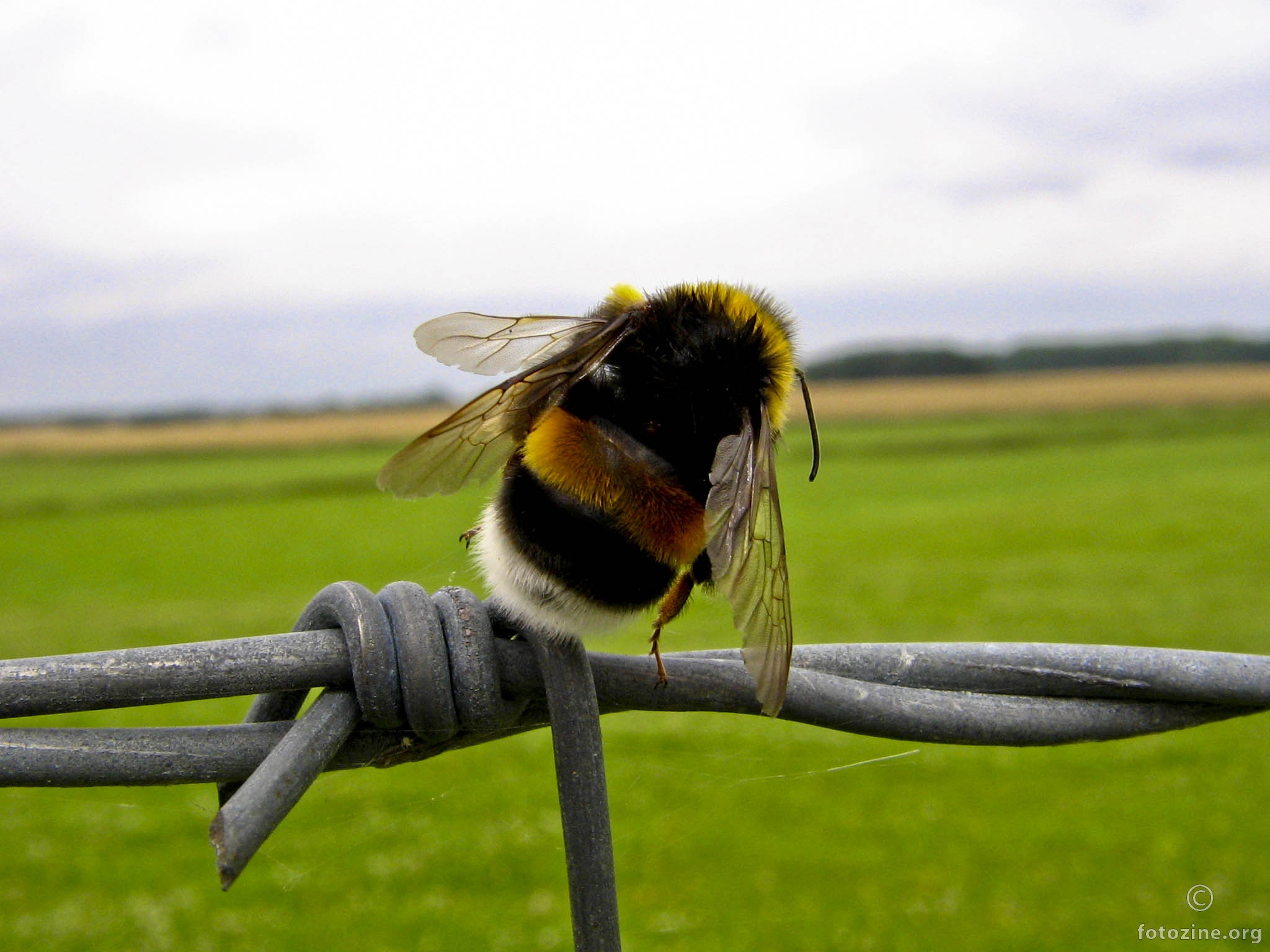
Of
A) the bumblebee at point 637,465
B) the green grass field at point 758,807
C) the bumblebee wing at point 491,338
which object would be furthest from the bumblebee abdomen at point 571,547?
the bumblebee wing at point 491,338

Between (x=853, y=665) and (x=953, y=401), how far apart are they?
7115 cm

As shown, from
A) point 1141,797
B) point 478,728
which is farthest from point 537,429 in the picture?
point 1141,797

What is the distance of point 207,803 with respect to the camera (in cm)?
132

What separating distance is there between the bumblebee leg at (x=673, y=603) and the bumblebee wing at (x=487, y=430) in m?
0.30

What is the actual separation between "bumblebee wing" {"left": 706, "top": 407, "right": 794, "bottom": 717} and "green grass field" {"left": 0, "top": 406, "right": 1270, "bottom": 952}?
0.19ft

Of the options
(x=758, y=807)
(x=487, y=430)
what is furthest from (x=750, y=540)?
(x=758, y=807)

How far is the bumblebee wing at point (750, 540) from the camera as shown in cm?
128

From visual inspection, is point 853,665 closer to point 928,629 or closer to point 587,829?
point 587,829

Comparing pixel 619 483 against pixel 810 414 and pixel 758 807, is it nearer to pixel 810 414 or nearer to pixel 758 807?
pixel 810 414

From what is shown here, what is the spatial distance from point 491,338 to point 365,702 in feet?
2.61

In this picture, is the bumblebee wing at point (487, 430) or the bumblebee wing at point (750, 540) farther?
the bumblebee wing at point (487, 430)

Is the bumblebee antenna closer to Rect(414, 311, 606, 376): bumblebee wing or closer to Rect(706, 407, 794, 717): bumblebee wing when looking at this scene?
Rect(706, 407, 794, 717): bumblebee wing

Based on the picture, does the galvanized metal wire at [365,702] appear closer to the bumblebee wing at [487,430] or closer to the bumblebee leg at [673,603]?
the bumblebee leg at [673,603]

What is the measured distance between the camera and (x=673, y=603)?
1454 millimetres
